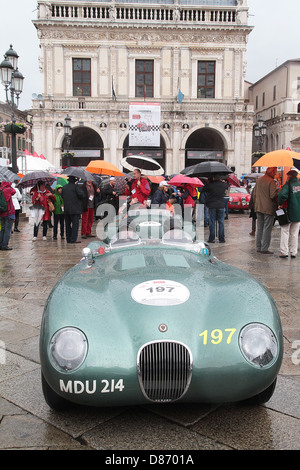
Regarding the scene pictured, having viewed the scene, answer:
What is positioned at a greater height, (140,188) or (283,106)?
(283,106)

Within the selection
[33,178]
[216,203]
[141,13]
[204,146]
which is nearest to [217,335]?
[216,203]

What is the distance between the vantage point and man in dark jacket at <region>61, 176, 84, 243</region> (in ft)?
36.0

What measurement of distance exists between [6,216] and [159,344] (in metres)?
8.01

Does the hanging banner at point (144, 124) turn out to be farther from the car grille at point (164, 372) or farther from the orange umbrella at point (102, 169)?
the car grille at point (164, 372)

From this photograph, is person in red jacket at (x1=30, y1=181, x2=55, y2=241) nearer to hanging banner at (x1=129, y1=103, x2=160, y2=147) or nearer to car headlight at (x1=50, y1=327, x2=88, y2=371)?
car headlight at (x1=50, y1=327, x2=88, y2=371)

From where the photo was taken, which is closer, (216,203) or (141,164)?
(141,164)

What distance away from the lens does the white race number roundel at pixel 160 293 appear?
2879 millimetres

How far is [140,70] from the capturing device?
115ft

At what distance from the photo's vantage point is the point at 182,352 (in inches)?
102

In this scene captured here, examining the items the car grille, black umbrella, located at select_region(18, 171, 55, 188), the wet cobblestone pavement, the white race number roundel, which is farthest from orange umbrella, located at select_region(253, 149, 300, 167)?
the car grille

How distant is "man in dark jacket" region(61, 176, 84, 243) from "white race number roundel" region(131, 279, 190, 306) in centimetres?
818

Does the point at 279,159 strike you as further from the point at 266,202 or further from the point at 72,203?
the point at 72,203

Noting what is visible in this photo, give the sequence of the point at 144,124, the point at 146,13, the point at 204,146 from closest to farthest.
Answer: the point at 144,124 → the point at 146,13 → the point at 204,146

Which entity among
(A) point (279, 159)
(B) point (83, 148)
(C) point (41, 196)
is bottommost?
(C) point (41, 196)
